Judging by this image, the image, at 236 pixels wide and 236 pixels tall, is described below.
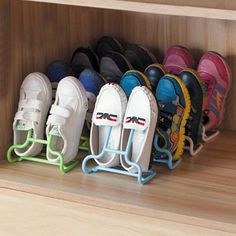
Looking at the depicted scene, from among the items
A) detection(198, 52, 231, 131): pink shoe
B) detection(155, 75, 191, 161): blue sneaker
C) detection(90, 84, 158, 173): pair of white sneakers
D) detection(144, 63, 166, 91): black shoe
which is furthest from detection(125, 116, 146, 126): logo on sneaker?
detection(198, 52, 231, 131): pink shoe

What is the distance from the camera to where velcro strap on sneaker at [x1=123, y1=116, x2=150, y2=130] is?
1.50 meters

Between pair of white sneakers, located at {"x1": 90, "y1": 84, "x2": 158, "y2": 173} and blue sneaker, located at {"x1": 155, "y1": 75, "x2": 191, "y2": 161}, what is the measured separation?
0.09 metres

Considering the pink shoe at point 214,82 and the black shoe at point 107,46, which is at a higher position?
the black shoe at point 107,46

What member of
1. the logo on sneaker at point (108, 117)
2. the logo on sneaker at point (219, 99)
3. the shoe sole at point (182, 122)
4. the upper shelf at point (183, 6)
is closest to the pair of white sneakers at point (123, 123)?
the logo on sneaker at point (108, 117)

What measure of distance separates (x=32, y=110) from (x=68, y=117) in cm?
9

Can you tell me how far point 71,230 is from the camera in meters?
1.47

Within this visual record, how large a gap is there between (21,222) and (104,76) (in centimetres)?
46

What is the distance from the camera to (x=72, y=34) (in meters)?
1.83

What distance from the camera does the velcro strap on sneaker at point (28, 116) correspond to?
1600mm

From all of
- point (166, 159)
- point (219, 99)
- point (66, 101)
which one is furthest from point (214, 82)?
point (66, 101)

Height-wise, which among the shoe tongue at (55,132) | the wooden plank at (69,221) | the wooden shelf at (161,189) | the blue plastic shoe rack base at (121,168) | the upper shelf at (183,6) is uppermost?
the upper shelf at (183,6)

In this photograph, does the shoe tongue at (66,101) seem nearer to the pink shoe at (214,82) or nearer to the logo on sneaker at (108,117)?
the logo on sneaker at (108,117)

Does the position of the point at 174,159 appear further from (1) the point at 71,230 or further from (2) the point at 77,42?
(2) the point at 77,42

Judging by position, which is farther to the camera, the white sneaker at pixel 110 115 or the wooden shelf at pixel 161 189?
the white sneaker at pixel 110 115
